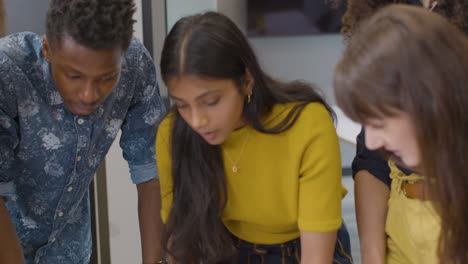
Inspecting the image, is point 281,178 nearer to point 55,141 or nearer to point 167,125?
point 167,125

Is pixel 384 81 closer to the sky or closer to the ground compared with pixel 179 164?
closer to the sky

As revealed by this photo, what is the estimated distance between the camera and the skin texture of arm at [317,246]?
120 cm

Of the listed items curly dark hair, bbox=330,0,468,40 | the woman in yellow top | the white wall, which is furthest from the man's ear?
the white wall

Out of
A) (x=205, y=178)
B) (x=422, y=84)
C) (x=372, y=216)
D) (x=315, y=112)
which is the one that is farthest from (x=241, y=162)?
(x=422, y=84)

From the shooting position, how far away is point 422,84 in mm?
789

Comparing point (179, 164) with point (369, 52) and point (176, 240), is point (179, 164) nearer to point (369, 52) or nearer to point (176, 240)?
point (176, 240)

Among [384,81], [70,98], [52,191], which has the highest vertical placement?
[384,81]

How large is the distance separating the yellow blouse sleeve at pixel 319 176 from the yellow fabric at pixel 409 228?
11 centimetres

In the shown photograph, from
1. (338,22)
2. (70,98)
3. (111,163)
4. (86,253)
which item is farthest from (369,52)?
(338,22)

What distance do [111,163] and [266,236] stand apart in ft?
2.93

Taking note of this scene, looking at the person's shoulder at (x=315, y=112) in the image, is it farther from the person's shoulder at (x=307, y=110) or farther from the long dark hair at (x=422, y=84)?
the long dark hair at (x=422, y=84)

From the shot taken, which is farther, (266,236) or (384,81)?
(266,236)

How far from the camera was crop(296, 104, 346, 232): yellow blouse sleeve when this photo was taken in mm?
1197

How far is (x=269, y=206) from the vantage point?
127 cm
